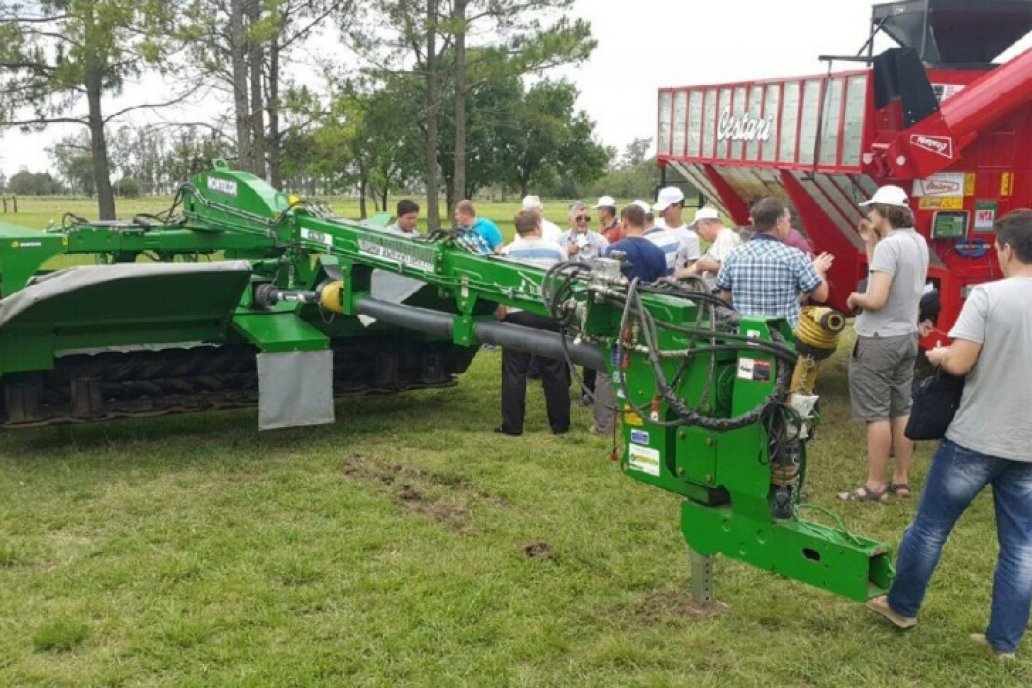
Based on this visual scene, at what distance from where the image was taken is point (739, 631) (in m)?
4.32

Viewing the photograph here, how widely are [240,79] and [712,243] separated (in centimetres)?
856

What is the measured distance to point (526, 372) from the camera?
7.48 meters

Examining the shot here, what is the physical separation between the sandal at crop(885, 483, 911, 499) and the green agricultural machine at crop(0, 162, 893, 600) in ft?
5.49

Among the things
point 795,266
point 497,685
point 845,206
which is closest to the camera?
point 497,685

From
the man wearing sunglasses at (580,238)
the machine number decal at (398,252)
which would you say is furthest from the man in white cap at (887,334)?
the man wearing sunglasses at (580,238)

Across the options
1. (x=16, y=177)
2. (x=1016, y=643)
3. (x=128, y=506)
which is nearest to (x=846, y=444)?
(x=1016, y=643)

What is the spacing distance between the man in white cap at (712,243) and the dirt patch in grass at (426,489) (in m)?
2.34

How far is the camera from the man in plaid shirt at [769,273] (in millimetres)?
5418

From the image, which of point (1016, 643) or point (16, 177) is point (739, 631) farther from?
point (16, 177)

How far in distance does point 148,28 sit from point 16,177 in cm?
9002

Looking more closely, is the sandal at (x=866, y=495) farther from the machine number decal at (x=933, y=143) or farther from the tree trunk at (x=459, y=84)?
the tree trunk at (x=459, y=84)

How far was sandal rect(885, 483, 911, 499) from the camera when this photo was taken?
608cm

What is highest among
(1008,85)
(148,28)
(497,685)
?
(148,28)

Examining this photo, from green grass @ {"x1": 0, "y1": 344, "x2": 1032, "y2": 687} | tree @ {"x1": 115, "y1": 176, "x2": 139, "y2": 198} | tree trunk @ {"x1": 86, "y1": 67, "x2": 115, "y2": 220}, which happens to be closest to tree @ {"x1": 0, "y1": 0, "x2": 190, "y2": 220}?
tree trunk @ {"x1": 86, "y1": 67, "x2": 115, "y2": 220}
